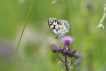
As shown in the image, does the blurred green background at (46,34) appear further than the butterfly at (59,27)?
Yes

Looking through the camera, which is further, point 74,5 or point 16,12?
point 16,12

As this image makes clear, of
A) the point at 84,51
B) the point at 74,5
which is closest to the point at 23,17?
the point at 74,5

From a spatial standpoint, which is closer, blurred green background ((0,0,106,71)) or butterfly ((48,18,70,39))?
butterfly ((48,18,70,39))

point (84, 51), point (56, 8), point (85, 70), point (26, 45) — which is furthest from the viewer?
point (56, 8)

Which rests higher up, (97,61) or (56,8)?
(56,8)

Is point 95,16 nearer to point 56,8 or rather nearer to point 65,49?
point 56,8

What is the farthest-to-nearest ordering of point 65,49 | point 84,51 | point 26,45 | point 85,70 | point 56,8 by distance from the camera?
point 56,8 → point 26,45 → point 84,51 → point 85,70 → point 65,49

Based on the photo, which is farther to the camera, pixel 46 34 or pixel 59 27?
pixel 46 34

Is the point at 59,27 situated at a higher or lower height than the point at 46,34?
higher
